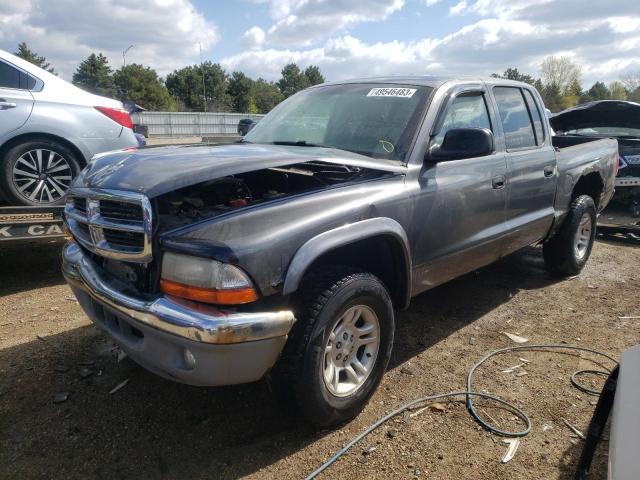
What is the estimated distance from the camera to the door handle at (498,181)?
362 cm

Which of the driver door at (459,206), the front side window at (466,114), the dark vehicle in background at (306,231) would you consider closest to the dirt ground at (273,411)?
the dark vehicle in background at (306,231)

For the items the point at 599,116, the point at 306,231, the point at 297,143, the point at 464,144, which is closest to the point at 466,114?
the point at 464,144

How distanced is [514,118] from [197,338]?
3.37 metres

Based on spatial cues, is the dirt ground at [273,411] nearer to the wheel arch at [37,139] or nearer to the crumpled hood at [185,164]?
the crumpled hood at [185,164]

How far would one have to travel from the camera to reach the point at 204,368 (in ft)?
7.05

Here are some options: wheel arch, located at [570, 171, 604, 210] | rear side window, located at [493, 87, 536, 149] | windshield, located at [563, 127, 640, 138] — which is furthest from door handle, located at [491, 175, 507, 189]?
windshield, located at [563, 127, 640, 138]

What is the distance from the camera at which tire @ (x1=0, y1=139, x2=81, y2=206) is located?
4480mm

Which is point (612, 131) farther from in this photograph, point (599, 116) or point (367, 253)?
point (367, 253)

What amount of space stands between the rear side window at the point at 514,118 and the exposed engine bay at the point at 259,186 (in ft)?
5.50

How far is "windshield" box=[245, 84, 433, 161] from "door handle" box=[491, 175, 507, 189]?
2.73 ft

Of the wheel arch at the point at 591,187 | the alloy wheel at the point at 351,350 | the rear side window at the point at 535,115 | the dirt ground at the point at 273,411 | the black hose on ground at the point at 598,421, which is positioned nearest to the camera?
the black hose on ground at the point at 598,421

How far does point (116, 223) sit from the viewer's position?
2393 millimetres

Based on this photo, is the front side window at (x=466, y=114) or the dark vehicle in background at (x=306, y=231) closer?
the dark vehicle in background at (x=306, y=231)

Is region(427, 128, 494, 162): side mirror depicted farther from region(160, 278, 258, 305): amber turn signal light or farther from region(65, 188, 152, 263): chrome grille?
region(65, 188, 152, 263): chrome grille
